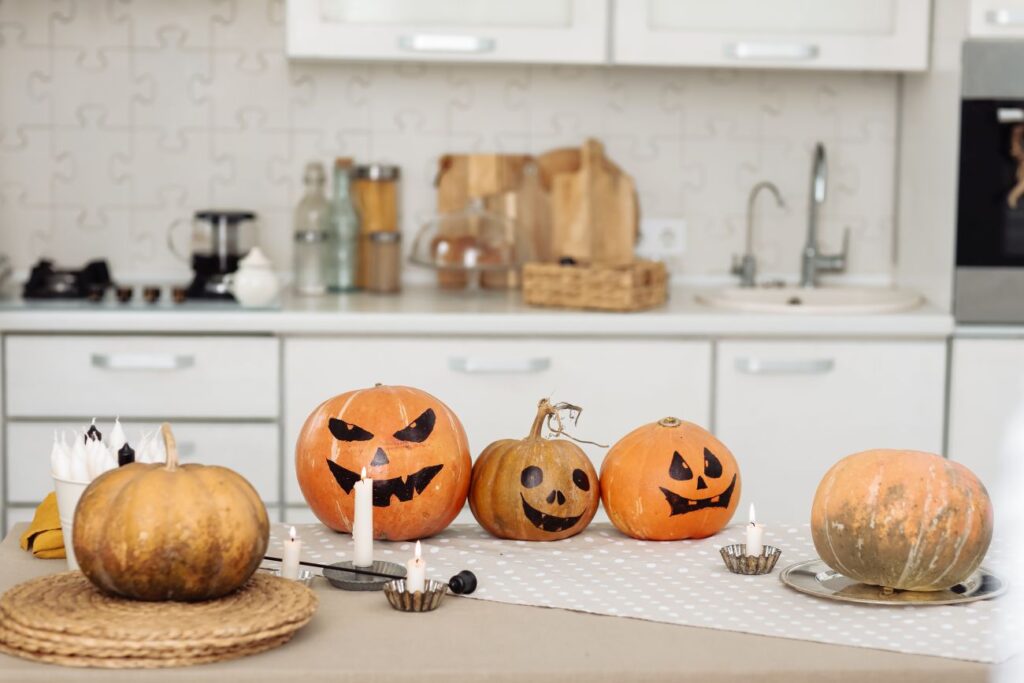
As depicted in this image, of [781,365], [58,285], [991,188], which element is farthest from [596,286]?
[58,285]

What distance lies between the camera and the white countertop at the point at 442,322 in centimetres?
308

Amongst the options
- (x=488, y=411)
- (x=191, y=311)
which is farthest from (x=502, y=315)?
(x=191, y=311)

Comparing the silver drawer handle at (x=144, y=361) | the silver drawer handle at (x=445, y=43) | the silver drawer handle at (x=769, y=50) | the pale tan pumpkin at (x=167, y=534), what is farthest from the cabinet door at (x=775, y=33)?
the pale tan pumpkin at (x=167, y=534)

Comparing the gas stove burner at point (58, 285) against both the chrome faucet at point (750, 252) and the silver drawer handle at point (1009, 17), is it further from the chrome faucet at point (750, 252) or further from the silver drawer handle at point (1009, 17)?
the silver drawer handle at point (1009, 17)

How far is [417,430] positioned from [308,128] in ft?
7.43

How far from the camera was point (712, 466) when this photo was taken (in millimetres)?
1594

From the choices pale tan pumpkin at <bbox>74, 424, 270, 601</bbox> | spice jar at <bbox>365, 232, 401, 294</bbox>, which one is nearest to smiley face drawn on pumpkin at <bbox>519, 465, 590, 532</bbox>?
pale tan pumpkin at <bbox>74, 424, 270, 601</bbox>

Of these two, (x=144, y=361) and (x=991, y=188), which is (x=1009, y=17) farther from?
(x=144, y=361)

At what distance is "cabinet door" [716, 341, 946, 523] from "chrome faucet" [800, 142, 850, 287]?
23.5 inches

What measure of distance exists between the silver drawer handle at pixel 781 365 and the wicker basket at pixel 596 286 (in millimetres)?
271

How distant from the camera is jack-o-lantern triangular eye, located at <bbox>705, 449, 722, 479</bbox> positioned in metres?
1.59

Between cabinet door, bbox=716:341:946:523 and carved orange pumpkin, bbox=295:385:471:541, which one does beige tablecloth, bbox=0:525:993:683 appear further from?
cabinet door, bbox=716:341:946:523

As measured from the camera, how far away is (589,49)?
3.30 m

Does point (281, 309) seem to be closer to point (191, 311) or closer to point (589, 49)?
point (191, 311)
